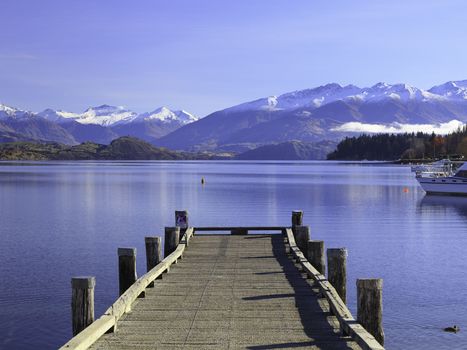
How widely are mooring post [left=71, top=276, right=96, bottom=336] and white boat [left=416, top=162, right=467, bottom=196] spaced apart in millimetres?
79510

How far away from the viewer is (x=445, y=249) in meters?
39.5

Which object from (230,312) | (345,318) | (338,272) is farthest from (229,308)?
(338,272)

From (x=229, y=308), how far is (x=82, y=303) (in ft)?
13.1

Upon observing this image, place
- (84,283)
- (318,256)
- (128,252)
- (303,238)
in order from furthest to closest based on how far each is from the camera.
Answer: (303,238) < (318,256) < (128,252) < (84,283)

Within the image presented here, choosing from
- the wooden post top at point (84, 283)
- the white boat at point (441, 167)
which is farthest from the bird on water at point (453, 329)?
Answer: the white boat at point (441, 167)

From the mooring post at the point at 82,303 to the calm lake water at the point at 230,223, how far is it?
5410mm

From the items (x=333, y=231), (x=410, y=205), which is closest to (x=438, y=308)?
(x=333, y=231)

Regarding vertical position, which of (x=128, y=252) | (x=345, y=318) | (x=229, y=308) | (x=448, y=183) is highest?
(x=128, y=252)

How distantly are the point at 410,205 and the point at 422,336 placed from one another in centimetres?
5641

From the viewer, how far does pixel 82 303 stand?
14969 mm

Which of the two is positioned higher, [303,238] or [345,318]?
[303,238]

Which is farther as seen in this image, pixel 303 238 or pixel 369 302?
pixel 303 238

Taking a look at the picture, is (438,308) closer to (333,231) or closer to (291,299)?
(291,299)

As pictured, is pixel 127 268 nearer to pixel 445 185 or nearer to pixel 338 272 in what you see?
pixel 338 272
